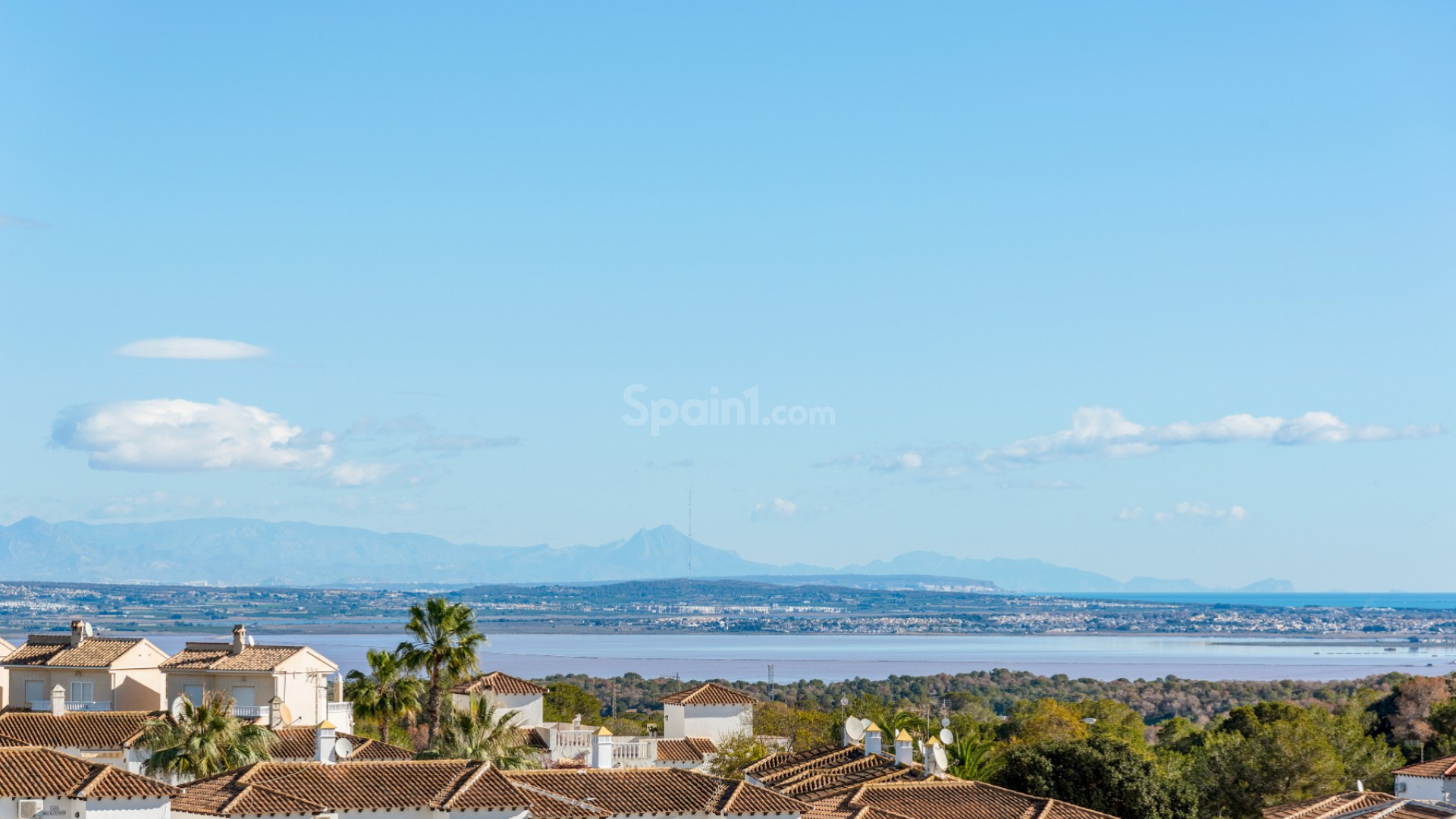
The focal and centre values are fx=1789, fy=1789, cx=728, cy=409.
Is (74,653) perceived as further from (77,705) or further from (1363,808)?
(1363,808)

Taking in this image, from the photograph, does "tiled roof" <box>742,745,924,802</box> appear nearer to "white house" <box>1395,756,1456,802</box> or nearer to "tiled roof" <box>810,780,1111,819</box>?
"tiled roof" <box>810,780,1111,819</box>

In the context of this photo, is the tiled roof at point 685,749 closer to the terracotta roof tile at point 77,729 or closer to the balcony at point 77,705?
the terracotta roof tile at point 77,729

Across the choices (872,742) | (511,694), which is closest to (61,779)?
(872,742)

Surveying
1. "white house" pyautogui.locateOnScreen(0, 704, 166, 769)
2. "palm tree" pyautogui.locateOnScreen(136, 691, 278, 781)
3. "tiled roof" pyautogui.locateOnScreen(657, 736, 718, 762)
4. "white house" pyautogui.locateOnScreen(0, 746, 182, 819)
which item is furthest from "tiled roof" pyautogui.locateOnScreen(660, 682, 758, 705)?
"white house" pyautogui.locateOnScreen(0, 746, 182, 819)

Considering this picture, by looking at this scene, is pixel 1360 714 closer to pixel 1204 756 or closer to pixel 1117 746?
pixel 1204 756

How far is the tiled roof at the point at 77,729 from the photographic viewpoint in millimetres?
45625

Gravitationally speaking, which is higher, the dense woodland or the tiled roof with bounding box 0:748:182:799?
the tiled roof with bounding box 0:748:182:799

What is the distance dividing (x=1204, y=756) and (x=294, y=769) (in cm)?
4456

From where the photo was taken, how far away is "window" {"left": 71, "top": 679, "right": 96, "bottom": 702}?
59.8 m

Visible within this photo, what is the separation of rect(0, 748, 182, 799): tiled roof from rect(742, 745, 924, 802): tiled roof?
14847mm

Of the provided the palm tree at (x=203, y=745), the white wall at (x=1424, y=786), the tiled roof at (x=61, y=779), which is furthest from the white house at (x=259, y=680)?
the white wall at (x=1424, y=786)

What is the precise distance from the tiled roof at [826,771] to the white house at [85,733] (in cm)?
1571

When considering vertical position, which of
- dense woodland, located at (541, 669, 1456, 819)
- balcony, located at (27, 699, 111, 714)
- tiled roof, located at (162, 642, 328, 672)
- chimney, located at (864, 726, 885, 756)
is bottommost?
dense woodland, located at (541, 669, 1456, 819)

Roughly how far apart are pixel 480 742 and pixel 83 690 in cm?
2275
